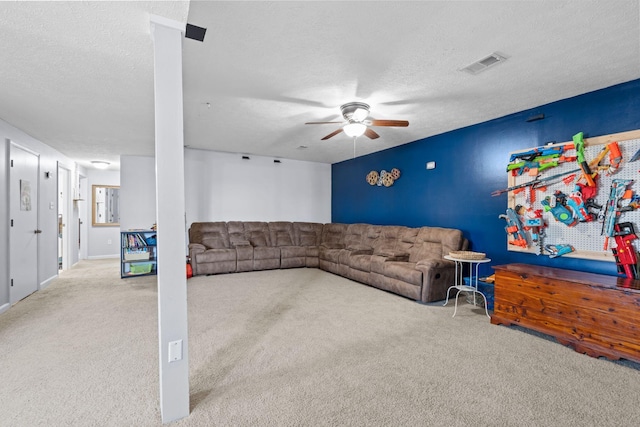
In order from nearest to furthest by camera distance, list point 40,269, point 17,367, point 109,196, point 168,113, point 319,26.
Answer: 1. point 168,113
2. point 319,26
3. point 17,367
4. point 40,269
5. point 109,196

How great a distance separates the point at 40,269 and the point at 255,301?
3616 mm

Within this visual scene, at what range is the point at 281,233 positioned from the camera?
22.8 ft

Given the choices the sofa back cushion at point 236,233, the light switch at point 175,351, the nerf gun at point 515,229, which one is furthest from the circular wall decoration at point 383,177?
the light switch at point 175,351

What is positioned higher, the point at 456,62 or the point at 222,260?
the point at 456,62

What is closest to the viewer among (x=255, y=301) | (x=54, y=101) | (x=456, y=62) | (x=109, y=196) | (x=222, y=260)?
(x=456, y=62)

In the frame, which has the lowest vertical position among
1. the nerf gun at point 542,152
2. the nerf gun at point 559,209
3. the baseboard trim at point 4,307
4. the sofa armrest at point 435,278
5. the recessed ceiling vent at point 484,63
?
the baseboard trim at point 4,307

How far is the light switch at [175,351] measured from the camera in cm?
178

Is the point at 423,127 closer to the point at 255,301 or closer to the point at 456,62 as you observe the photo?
the point at 456,62

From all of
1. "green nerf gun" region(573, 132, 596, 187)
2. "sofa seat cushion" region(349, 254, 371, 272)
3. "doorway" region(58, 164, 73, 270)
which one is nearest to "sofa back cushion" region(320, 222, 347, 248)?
"sofa seat cushion" region(349, 254, 371, 272)

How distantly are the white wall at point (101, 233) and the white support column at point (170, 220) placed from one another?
316 inches

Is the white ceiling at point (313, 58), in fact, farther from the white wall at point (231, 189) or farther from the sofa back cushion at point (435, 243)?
the white wall at point (231, 189)

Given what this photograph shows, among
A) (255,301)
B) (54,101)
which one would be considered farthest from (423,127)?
(54,101)

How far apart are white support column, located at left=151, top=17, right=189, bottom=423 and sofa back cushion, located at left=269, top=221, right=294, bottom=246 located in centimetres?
500

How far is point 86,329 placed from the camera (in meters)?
3.14
